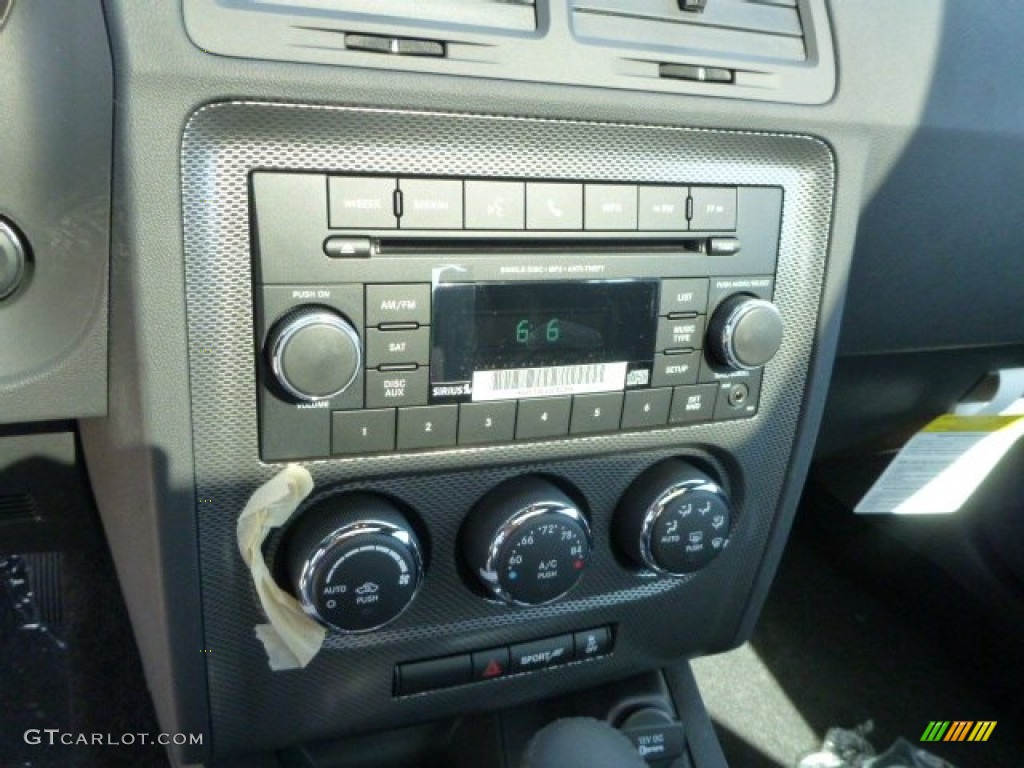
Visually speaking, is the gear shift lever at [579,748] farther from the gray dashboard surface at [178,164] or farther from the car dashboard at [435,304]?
the gray dashboard surface at [178,164]

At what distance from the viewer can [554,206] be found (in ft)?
1.93

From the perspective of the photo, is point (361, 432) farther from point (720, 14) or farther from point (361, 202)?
point (720, 14)

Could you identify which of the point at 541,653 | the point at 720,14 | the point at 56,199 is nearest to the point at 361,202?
the point at 56,199

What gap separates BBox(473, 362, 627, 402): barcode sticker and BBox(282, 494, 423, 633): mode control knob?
104 millimetres

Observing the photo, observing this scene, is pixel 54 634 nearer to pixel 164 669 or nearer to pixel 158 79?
pixel 164 669

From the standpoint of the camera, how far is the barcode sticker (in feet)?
2.00

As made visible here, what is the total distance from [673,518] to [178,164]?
1.38 feet

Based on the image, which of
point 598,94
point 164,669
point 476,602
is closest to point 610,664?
point 476,602

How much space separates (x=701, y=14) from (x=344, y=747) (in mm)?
647

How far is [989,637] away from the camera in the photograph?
1.26m

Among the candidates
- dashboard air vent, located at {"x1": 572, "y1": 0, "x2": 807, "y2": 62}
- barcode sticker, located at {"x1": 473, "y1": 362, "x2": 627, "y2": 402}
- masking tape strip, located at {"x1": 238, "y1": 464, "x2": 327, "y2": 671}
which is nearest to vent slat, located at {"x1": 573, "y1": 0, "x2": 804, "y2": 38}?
dashboard air vent, located at {"x1": 572, "y1": 0, "x2": 807, "y2": 62}

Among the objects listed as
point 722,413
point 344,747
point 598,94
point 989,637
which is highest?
point 598,94

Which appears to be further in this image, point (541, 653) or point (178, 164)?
point (541, 653)

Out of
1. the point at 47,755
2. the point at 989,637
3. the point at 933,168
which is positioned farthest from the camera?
the point at 989,637
